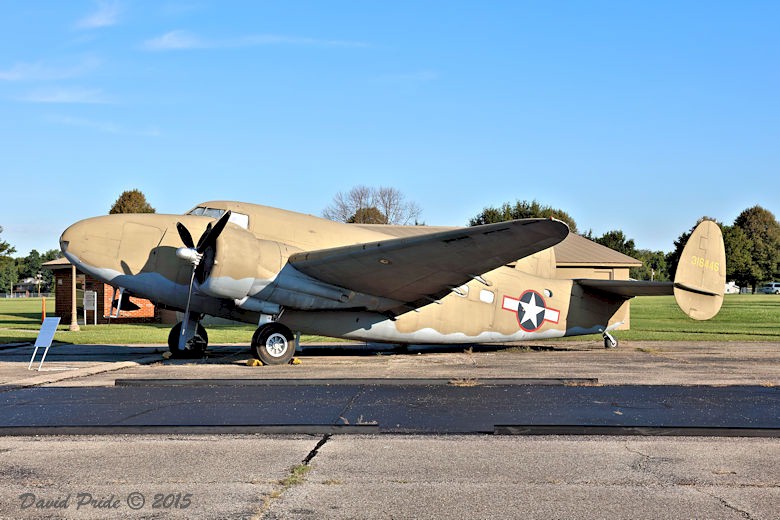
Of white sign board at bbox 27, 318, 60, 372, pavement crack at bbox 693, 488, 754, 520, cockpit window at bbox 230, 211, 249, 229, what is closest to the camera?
pavement crack at bbox 693, 488, 754, 520

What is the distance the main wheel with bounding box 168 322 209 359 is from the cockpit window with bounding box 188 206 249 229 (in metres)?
3.18

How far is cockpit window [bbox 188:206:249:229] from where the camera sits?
1717 centimetres

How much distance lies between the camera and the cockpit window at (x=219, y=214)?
1717 cm

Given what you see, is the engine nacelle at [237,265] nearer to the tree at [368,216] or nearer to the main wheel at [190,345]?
the main wheel at [190,345]

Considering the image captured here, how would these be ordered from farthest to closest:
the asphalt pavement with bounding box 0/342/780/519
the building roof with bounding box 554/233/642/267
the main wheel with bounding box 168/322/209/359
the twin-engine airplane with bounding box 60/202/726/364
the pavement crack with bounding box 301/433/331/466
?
the building roof with bounding box 554/233/642/267
the main wheel with bounding box 168/322/209/359
the twin-engine airplane with bounding box 60/202/726/364
the pavement crack with bounding box 301/433/331/466
the asphalt pavement with bounding box 0/342/780/519

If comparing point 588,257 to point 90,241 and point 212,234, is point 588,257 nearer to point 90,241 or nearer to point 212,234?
point 212,234

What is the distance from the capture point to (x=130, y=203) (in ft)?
253

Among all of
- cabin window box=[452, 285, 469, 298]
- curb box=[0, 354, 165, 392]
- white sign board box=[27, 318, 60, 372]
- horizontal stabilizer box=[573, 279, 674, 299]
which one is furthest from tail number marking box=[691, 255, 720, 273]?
white sign board box=[27, 318, 60, 372]

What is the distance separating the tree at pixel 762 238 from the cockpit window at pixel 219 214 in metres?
125

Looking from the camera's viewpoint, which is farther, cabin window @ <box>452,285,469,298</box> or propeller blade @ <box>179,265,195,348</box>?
cabin window @ <box>452,285,469,298</box>

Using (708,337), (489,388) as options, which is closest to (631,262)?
(708,337)

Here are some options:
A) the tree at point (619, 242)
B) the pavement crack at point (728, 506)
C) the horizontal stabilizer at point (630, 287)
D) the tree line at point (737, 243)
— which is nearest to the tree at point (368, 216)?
the tree line at point (737, 243)

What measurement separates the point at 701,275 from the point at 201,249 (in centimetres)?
1346

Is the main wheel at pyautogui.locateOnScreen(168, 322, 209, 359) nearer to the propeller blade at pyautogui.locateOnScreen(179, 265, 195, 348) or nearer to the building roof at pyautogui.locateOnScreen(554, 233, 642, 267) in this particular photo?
the propeller blade at pyautogui.locateOnScreen(179, 265, 195, 348)
